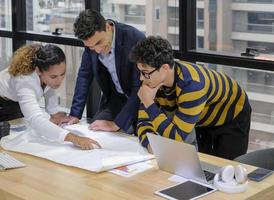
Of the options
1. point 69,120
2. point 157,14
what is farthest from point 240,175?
point 157,14

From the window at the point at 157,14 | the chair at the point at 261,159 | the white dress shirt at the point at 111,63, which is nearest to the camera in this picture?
the chair at the point at 261,159

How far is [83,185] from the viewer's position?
215cm

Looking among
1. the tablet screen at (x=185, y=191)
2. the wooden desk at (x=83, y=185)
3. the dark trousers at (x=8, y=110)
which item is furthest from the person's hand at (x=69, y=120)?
the tablet screen at (x=185, y=191)

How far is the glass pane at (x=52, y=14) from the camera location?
4641 millimetres

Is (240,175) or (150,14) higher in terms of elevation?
(150,14)

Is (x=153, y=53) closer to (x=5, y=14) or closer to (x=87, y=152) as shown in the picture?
(x=87, y=152)

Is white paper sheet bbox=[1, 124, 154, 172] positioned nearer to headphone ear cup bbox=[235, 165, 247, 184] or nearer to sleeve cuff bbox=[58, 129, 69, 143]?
sleeve cuff bbox=[58, 129, 69, 143]

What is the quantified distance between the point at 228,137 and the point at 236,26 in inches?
37.5

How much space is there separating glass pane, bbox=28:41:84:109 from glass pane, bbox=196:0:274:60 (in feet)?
4.25

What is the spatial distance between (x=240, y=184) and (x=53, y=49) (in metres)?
1.34

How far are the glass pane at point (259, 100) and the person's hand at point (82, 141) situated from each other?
1303 millimetres

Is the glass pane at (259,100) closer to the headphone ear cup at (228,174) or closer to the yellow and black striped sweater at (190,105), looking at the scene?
the yellow and black striped sweater at (190,105)

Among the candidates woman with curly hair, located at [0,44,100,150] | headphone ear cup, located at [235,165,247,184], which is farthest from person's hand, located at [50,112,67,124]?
headphone ear cup, located at [235,165,247,184]

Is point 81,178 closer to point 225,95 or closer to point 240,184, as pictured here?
point 240,184
